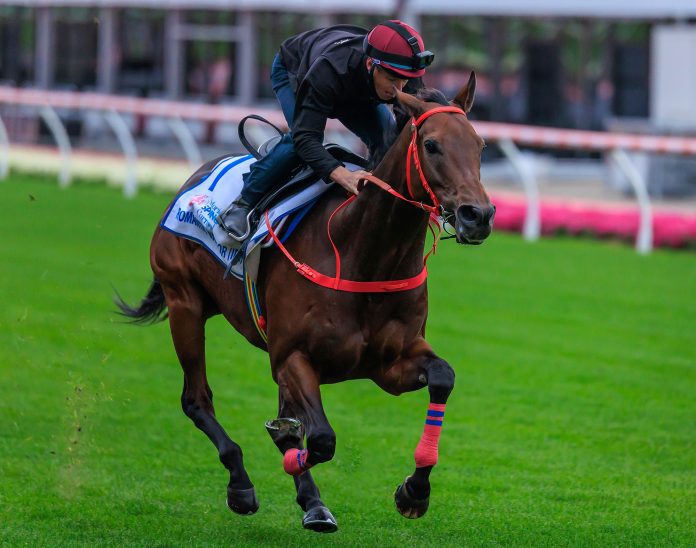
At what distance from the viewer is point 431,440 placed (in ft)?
14.7

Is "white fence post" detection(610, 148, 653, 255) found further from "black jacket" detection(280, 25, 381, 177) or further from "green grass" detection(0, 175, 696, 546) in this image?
"black jacket" detection(280, 25, 381, 177)

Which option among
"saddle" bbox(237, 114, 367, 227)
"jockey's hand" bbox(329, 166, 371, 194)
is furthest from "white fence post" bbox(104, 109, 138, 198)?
"jockey's hand" bbox(329, 166, 371, 194)

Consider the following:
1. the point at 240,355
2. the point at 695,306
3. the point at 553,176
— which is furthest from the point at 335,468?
the point at 553,176

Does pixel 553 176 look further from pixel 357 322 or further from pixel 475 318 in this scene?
pixel 357 322

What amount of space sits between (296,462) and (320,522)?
33 centimetres

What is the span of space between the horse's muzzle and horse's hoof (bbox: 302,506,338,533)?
1336mm

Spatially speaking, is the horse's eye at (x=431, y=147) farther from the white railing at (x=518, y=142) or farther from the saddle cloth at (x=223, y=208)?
the white railing at (x=518, y=142)

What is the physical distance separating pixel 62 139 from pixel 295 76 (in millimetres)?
11698

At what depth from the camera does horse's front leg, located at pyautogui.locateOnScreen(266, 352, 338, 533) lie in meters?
4.46

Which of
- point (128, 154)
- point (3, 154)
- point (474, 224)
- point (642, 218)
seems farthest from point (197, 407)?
point (3, 154)

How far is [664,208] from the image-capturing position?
15648mm

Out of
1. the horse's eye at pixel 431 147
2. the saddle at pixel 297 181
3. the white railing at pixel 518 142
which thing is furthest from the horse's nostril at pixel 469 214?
the white railing at pixel 518 142

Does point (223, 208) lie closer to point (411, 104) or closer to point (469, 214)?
point (411, 104)

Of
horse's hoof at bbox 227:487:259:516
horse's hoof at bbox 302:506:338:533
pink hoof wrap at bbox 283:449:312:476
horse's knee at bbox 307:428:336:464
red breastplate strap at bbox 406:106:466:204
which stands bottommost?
horse's hoof at bbox 227:487:259:516
